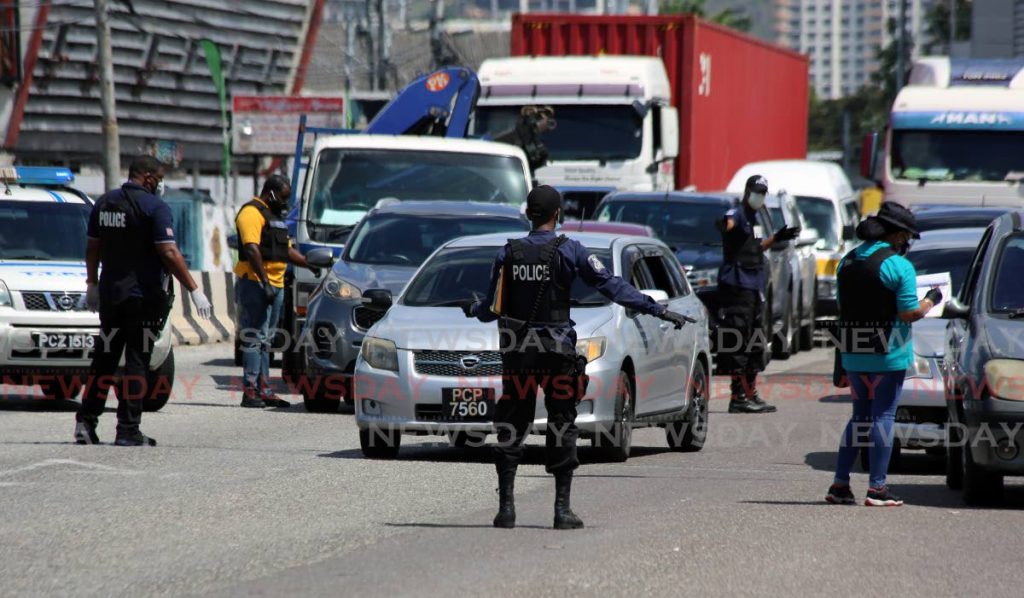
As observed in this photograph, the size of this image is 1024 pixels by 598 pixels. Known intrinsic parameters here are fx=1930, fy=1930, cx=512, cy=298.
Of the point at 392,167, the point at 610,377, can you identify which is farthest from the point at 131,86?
the point at 610,377

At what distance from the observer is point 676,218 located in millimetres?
22031

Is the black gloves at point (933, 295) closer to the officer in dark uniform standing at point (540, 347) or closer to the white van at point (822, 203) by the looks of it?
the officer in dark uniform standing at point (540, 347)

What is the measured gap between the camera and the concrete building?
59688 millimetres

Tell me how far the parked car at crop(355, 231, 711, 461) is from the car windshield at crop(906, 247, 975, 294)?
3.18 meters

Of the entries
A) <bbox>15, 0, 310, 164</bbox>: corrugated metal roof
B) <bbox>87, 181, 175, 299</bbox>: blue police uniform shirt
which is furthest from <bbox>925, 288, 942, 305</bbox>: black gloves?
<bbox>15, 0, 310, 164</bbox>: corrugated metal roof

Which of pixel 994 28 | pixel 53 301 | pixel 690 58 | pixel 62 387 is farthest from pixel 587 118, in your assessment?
pixel 994 28

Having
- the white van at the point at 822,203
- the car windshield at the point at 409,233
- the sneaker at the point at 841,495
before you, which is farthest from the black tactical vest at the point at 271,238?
the white van at the point at 822,203

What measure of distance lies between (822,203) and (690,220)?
632 cm

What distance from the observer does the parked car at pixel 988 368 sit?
991 cm

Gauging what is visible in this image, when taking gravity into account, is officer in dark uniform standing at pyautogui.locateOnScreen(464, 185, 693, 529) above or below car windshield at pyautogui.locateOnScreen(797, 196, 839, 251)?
above

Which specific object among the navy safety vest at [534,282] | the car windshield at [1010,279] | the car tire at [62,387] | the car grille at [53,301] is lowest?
the car tire at [62,387]

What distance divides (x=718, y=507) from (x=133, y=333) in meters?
4.36

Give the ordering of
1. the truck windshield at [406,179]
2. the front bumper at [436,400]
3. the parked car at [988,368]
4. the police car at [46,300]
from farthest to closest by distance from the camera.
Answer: the truck windshield at [406,179], the police car at [46,300], the front bumper at [436,400], the parked car at [988,368]

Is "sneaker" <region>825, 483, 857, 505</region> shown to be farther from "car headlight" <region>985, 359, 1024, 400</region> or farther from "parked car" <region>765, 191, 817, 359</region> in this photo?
"parked car" <region>765, 191, 817, 359</region>
